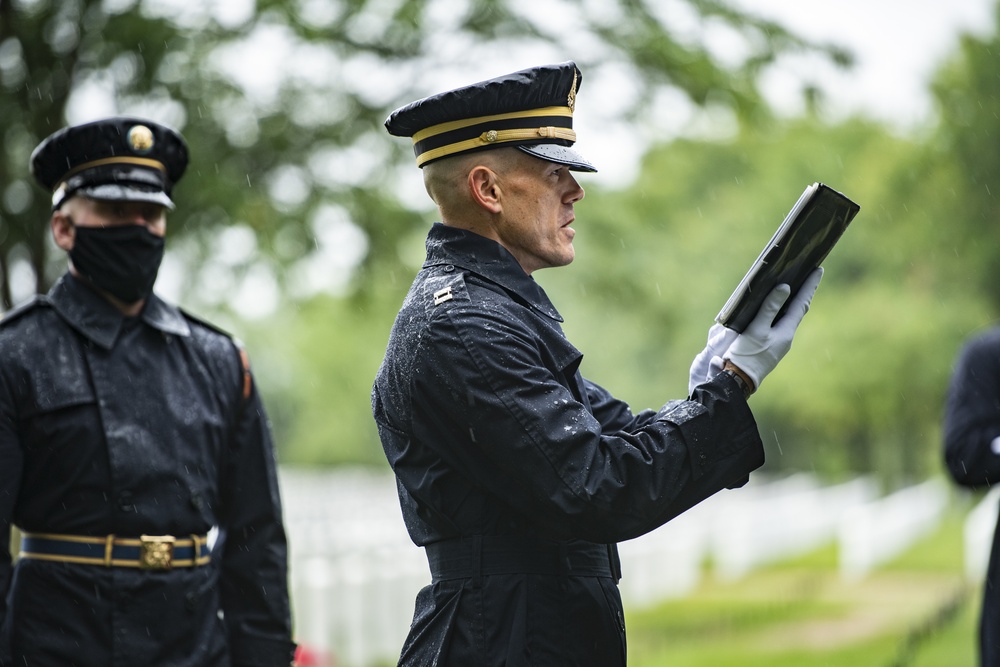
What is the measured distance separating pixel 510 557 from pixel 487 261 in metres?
0.66

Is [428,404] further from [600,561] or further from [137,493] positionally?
[137,493]

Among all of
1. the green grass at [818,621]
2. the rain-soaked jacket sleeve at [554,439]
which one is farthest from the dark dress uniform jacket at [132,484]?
the green grass at [818,621]

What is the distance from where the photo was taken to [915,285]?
27.3 metres

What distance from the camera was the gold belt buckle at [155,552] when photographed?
13.0 feet

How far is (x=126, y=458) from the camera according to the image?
3973 millimetres

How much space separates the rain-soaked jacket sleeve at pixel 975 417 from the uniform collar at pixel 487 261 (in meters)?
2.65

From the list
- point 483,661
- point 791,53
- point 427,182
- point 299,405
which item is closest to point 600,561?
point 483,661

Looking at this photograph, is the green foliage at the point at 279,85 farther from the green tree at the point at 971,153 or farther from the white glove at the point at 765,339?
the green tree at the point at 971,153

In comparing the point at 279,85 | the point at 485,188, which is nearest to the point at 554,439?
the point at 485,188

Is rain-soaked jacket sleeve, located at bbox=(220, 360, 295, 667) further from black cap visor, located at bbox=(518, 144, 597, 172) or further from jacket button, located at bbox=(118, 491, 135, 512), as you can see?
black cap visor, located at bbox=(518, 144, 597, 172)

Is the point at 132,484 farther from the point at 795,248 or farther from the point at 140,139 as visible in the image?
the point at 795,248

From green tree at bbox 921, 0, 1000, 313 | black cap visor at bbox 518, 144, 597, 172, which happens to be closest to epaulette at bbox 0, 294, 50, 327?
black cap visor at bbox 518, 144, 597, 172

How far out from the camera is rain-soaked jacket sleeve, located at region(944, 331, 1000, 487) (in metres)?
4.98

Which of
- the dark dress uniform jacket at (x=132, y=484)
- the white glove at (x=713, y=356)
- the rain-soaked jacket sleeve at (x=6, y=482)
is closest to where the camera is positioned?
the white glove at (x=713, y=356)
